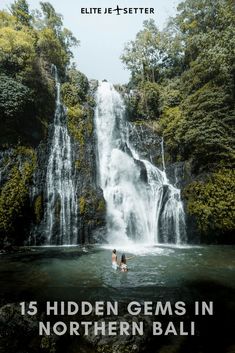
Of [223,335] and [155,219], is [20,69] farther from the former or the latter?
[223,335]

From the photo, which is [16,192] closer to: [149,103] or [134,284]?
[134,284]

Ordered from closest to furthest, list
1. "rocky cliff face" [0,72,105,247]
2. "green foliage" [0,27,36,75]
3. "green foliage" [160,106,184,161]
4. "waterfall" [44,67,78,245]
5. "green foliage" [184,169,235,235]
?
"rocky cliff face" [0,72,105,247], "waterfall" [44,67,78,245], "green foliage" [184,169,235,235], "green foliage" [0,27,36,75], "green foliage" [160,106,184,161]

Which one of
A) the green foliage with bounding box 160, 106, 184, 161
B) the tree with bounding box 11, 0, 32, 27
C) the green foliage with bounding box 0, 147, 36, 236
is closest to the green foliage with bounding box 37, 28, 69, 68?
the tree with bounding box 11, 0, 32, 27

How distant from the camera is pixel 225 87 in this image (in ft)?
68.3

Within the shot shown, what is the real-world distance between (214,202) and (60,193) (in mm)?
9305

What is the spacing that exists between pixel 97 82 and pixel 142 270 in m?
19.1

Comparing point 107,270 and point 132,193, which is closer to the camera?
point 107,270

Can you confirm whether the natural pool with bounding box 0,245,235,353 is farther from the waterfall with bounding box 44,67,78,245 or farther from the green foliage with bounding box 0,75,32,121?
the green foliage with bounding box 0,75,32,121

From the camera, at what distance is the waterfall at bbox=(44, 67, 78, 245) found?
58.0 ft

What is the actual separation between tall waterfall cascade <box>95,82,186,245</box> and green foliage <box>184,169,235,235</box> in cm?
101

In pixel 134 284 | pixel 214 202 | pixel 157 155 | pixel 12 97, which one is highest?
pixel 12 97

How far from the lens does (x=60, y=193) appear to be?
1864cm

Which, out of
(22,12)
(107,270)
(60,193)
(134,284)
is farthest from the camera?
(22,12)

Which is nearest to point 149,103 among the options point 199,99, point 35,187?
point 199,99
